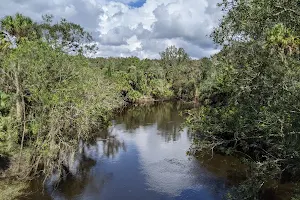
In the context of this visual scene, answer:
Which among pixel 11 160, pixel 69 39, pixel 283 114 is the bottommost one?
pixel 11 160

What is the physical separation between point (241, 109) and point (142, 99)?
6502 centimetres

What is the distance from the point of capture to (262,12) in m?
10.2

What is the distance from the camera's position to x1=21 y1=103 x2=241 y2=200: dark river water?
21.5 metres

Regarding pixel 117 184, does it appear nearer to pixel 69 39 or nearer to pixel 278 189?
pixel 278 189

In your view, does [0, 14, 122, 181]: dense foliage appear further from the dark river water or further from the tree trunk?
the dark river water

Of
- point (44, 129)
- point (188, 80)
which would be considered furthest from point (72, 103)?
Answer: point (188, 80)

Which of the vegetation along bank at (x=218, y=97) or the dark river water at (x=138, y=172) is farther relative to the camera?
the dark river water at (x=138, y=172)

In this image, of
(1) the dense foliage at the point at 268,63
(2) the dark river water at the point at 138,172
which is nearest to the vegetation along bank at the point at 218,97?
(1) the dense foliage at the point at 268,63

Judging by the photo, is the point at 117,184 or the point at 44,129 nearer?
the point at 44,129

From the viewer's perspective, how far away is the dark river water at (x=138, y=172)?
21516 millimetres

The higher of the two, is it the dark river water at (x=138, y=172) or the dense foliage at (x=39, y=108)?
the dense foliage at (x=39, y=108)

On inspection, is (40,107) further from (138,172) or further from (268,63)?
(268,63)

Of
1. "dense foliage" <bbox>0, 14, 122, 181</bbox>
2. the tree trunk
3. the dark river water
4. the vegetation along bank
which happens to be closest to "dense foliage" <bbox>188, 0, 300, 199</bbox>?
the vegetation along bank

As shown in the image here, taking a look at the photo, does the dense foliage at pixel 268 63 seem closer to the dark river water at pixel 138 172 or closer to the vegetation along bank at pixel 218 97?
the vegetation along bank at pixel 218 97
